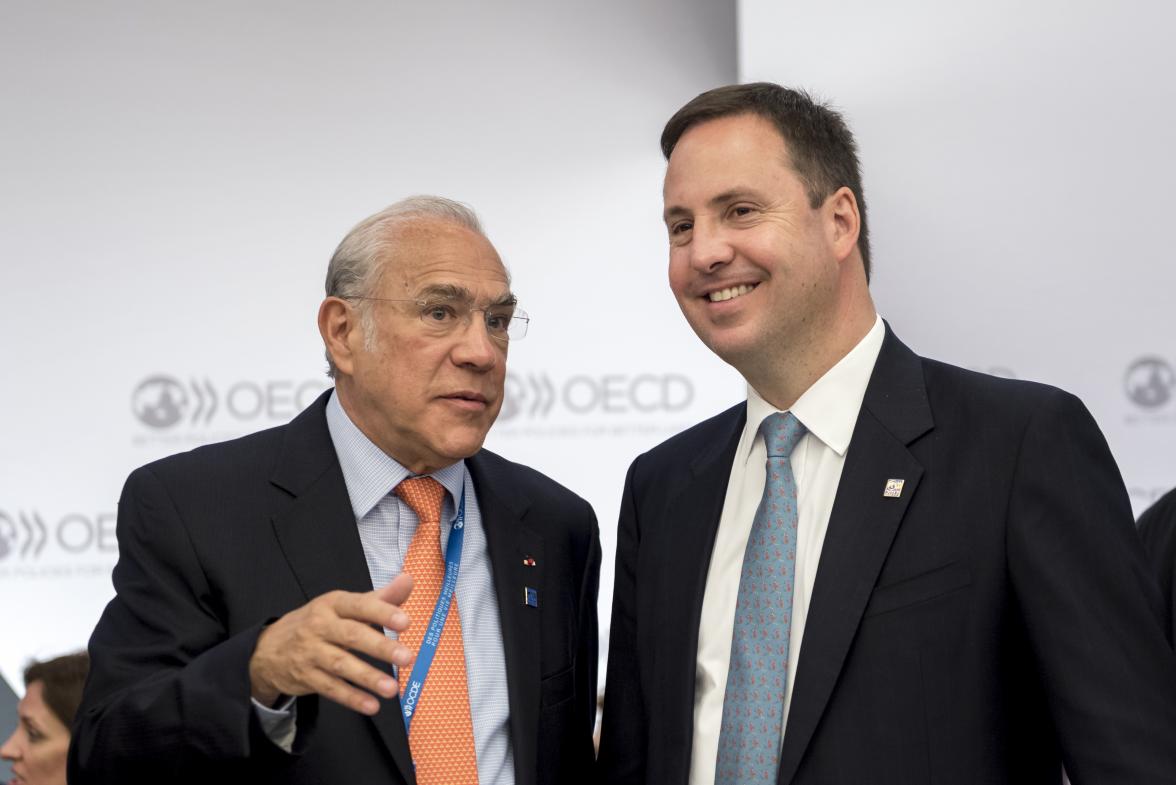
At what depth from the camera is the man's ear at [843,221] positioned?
8.10 ft

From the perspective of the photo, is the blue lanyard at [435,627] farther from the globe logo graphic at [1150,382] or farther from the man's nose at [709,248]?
the globe logo graphic at [1150,382]

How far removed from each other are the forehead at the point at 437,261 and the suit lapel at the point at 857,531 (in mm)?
871

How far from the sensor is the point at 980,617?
208 cm

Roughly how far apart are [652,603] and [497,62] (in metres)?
3.53

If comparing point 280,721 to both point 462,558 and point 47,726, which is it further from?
point 47,726

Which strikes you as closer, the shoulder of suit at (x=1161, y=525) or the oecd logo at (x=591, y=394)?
the shoulder of suit at (x=1161, y=525)

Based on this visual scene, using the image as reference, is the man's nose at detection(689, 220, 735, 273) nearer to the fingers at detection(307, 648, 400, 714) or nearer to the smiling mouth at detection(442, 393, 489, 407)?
the smiling mouth at detection(442, 393, 489, 407)

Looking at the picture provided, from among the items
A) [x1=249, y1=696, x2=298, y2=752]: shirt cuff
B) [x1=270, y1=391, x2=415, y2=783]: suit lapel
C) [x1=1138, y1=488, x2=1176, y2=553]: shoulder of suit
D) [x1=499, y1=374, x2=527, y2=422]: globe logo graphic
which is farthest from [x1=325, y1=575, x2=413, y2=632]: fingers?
[x1=499, y1=374, x2=527, y2=422]: globe logo graphic

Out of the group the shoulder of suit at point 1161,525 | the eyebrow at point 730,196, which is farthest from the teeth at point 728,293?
the shoulder of suit at point 1161,525

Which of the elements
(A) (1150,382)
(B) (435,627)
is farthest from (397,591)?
(A) (1150,382)

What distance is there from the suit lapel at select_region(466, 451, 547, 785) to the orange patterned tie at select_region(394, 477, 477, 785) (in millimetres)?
100

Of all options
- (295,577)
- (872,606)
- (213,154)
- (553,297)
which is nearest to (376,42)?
(213,154)

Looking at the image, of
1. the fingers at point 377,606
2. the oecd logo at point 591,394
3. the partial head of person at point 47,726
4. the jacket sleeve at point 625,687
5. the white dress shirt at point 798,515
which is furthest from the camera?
the oecd logo at point 591,394

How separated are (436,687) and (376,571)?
269 millimetres
